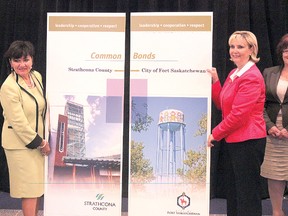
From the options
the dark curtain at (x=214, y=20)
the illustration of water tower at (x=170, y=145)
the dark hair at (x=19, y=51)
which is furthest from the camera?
the dark curtain at (x=214, y=20)

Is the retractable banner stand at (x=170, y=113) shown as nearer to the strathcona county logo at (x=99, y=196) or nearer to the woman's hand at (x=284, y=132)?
the strathcona county logo at (x=99, y=196)

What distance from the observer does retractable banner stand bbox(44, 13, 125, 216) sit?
2918mm

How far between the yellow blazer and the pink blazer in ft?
3.93

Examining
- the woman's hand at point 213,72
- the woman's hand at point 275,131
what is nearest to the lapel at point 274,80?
the woman's hand at point 275,131

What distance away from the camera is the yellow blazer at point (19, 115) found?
9.03 feet

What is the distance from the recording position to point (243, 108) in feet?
8.80

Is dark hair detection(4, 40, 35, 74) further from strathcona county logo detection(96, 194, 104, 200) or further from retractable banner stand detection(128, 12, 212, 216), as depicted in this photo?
strathcona county logo detection(96, 194, 104, 200)

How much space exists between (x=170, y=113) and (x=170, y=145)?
219 millimetres

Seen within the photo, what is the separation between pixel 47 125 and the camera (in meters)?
2.96

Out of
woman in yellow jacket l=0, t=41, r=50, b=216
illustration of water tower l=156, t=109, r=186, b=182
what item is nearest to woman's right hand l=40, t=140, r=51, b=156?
woman in yellow jacket l=0, t=41, r=50, b=216

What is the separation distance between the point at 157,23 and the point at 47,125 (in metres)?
1.02

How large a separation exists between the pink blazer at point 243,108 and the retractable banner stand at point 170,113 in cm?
15

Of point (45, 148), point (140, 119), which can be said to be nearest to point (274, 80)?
point (140, 119)

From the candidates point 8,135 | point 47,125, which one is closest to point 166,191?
point 47,125
